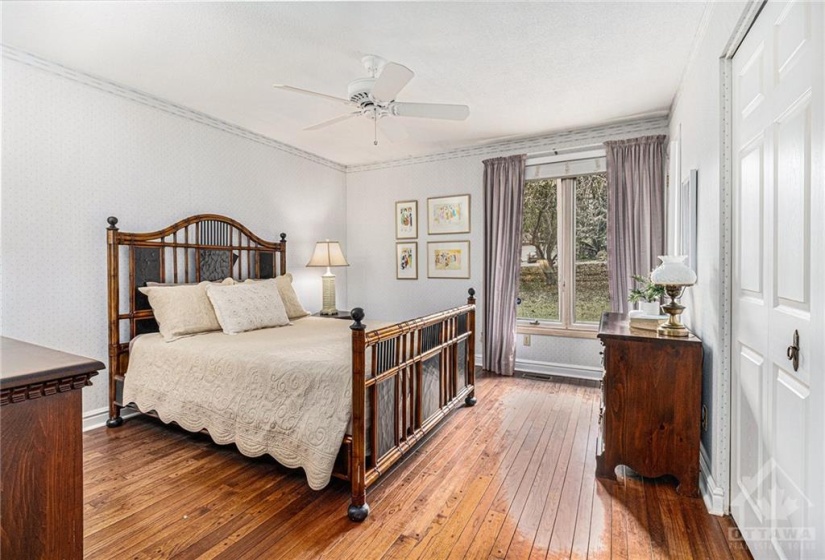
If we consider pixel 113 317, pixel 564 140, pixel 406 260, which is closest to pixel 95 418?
pixel 113 317

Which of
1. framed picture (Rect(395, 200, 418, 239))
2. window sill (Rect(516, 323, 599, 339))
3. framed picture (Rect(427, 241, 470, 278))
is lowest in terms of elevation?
window sill (Rect(516, 323, 599, 339))

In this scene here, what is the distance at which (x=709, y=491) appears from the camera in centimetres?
202

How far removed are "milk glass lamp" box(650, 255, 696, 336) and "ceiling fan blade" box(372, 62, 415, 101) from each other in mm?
1693

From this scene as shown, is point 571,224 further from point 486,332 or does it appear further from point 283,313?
point 283,313

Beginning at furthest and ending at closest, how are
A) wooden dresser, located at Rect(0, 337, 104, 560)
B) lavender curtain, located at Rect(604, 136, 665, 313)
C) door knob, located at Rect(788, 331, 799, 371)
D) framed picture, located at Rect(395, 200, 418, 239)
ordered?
framed picture, located at Rect(395, 200, 418, 239) < lavender curtain, located at Rect(604, 136, 665, 313) < door knob, located at Rect(788, 331, 799, 371) < wooden dresser, located at Rect(0, 337, 104, 560)

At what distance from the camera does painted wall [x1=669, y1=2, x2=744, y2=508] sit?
1.96 m

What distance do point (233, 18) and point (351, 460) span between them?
2.46 meters

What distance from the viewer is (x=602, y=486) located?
2.24 metres

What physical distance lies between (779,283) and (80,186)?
158 inches

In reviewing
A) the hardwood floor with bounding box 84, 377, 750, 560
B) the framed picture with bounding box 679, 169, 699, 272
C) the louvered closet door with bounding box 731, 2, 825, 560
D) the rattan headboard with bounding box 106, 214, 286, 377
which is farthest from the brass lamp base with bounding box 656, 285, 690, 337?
the rattan headboard with bounding box 106, 214, 286, 377

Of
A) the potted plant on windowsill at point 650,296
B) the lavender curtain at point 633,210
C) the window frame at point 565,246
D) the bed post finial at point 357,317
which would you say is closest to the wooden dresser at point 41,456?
the bed post finial at point 357,317

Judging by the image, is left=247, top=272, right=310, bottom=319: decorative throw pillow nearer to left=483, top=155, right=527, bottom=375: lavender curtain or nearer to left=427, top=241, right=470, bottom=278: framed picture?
left=427, top=241, right=470, bottom=278: framed picture

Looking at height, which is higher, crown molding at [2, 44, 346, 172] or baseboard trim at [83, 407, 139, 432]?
crown molding at [2, 44, 346, 172]

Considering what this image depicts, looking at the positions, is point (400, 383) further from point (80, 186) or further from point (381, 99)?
point (80, 186)
